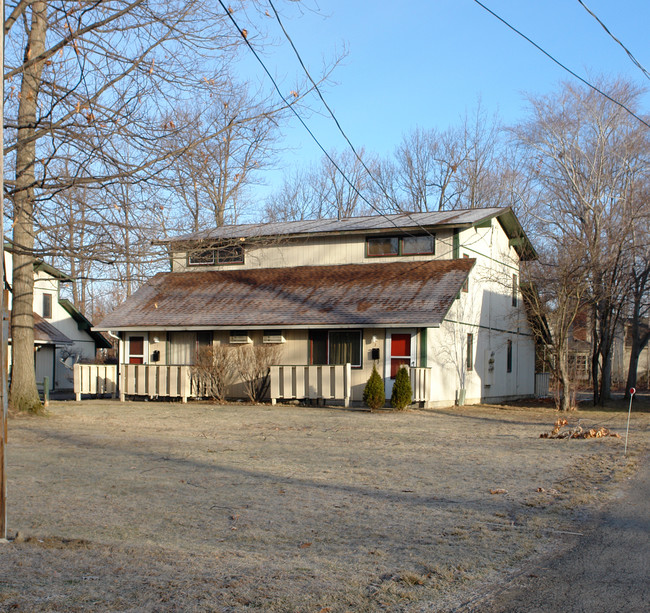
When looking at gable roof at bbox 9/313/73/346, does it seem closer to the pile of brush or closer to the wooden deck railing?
the wooden deck railing

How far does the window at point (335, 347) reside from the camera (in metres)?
23.6

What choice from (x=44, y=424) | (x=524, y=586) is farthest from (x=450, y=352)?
(x=524, y=586)

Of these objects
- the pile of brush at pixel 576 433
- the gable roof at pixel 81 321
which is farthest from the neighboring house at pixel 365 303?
the gable roof at pixel 81 321

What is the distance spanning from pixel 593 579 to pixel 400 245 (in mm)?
21595

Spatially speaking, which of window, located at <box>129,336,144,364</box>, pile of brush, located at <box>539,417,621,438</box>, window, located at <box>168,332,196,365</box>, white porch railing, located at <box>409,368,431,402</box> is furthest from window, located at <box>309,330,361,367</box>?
pile of brush, located at <box>539,417,621,438</box>

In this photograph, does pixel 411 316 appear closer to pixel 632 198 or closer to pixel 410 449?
pixel 410 449

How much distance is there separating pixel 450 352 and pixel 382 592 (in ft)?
64.3

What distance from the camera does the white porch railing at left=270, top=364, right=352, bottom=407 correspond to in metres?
22.3

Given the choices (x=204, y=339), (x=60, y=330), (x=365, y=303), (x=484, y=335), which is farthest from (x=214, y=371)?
(x=60, y=330)

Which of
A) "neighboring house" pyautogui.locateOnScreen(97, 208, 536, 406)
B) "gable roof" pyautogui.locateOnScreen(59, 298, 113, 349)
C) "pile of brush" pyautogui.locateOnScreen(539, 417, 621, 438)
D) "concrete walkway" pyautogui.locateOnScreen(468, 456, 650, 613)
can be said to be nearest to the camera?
"concrete walkway" pyautogui.locateOnScreen(468, 456, 650, 613)

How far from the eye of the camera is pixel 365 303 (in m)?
23.6

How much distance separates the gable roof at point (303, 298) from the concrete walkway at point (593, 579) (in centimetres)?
1475

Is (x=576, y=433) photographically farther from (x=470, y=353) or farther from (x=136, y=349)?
(x=136, y=349)

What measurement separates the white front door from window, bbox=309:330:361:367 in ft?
3.39
